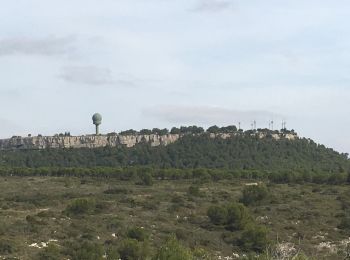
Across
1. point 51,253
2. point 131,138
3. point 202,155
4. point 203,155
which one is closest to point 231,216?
point 51,253

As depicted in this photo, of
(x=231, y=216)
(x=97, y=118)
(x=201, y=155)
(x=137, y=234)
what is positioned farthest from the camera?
(x=97, y=118)

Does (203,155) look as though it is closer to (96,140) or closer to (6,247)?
(96,140)

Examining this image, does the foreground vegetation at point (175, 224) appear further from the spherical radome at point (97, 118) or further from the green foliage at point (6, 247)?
the spherical radome at point (97, 118)

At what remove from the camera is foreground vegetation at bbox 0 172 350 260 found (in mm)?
31859

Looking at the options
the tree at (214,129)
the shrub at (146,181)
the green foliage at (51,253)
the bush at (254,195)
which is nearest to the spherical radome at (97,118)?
the tree at (214,129)

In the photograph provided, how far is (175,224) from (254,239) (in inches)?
315

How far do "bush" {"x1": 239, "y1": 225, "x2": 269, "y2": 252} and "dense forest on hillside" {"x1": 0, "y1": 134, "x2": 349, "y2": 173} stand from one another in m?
78.3

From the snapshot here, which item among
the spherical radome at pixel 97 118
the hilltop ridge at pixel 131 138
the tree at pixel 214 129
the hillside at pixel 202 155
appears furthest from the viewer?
the spherical radome at pixel 97 118

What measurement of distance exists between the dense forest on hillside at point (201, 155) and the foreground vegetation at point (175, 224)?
56.7 meters

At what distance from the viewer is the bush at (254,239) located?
1430 inches

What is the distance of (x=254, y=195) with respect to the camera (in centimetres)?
5503

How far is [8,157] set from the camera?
5349 inches

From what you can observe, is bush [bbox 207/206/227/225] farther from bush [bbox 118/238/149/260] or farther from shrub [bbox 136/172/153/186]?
shrub [bbox 136/172/153/186]

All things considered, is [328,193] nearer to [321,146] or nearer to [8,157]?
[321,146]
